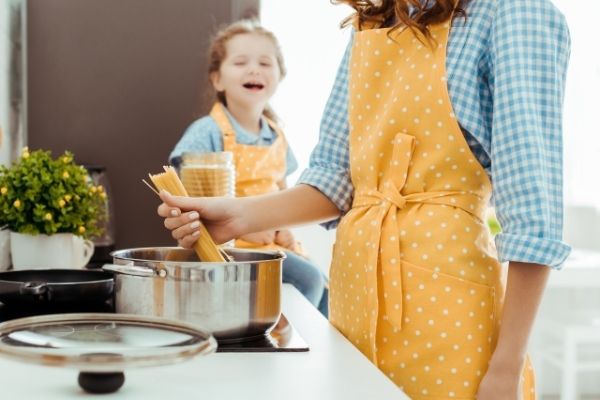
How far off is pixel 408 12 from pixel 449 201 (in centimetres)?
28

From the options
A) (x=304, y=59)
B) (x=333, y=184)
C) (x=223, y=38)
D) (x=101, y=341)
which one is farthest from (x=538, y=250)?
(x=304, y=59)

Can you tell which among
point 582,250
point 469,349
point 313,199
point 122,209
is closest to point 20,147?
point 122,209

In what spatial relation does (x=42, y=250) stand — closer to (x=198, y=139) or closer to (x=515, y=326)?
(x=198, y=139)

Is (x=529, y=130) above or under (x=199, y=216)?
above

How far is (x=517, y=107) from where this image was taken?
951 millimetres

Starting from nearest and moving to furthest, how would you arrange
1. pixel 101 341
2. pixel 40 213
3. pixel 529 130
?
pixel 101 341 < pixel 529 130 < pixel 40 213

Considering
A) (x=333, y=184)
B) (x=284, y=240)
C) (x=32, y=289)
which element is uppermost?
(x=333, y=184)

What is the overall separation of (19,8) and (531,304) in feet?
4.61

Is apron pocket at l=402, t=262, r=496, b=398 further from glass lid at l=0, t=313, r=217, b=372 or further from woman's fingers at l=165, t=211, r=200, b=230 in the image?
glass lid at l=0, t=313, r=217, b=372

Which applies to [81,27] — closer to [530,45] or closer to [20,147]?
[20,147]

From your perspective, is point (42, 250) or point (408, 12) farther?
point (42, 250)

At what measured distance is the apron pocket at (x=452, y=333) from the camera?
3.33 ft

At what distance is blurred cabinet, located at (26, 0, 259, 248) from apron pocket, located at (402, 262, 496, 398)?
3.36 feet

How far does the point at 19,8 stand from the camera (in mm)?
1827
